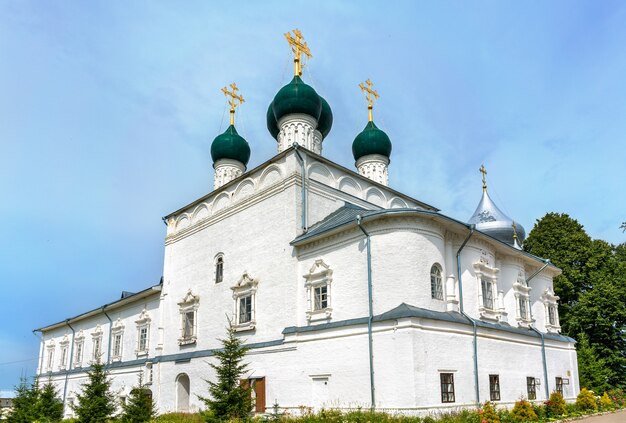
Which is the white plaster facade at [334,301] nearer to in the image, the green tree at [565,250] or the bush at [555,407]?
the bush at [555,407]

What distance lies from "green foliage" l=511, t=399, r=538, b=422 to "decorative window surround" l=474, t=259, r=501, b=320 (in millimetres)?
2400

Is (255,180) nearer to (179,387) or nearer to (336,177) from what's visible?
(336,177)

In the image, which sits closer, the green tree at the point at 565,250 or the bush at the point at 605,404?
the bush at the point at 605,404

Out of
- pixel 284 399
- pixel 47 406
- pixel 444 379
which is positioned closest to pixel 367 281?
pixel 444 379

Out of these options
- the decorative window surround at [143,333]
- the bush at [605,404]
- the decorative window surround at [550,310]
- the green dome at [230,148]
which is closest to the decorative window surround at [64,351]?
Result: the decorative window surround at [143,333]

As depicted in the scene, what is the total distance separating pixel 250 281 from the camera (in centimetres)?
1499

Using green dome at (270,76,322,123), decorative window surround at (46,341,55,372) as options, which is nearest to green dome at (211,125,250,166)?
green dome at (270,76,322,123)

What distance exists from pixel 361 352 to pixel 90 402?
7.27 metres

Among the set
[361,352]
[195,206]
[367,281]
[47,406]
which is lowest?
[47,406]

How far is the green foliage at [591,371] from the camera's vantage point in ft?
64.7

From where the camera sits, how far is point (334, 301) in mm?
12938

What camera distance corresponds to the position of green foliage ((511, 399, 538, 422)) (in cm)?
1205

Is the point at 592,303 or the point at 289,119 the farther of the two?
the point at 592,303

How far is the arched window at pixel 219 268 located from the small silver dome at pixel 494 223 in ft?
33.7
